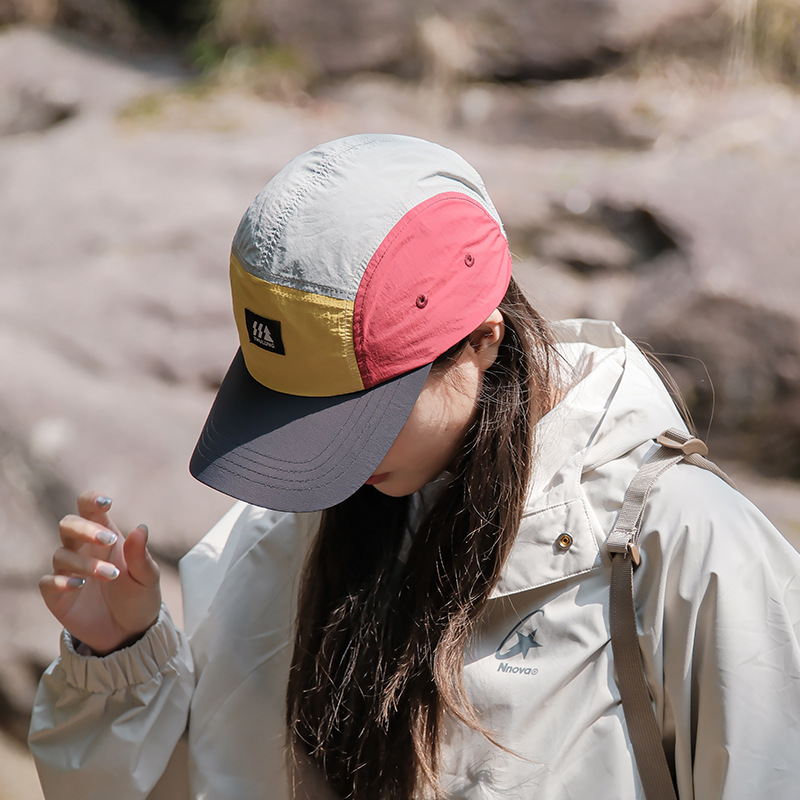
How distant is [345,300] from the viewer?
3.61 ft

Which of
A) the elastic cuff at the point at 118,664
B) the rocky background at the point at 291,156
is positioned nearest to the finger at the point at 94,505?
the elastic cuff at the point at 118,664

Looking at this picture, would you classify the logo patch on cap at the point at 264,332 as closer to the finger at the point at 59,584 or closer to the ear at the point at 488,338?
the ear at the point at 488,338

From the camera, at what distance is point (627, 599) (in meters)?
1.18

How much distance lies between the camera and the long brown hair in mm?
1288

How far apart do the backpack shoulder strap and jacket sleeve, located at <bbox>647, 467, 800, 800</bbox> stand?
3 cm

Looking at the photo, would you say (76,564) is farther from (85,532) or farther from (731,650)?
(731,650)

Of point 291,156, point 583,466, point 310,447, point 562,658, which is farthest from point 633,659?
point 291,156

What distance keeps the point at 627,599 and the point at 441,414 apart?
1.18 feet

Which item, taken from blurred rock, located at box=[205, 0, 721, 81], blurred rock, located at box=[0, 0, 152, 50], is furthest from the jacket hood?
blurred rock, located at box=[0, 0, 152, 50]

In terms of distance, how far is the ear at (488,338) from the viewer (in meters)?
1.24

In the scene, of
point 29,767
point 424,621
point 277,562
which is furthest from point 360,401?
point 29,767

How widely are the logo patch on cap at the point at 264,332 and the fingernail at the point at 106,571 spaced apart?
0.46m

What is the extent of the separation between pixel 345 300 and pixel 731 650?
26.3 inches

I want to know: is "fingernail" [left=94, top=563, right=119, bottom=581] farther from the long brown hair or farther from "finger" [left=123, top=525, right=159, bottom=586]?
the long brown hair
